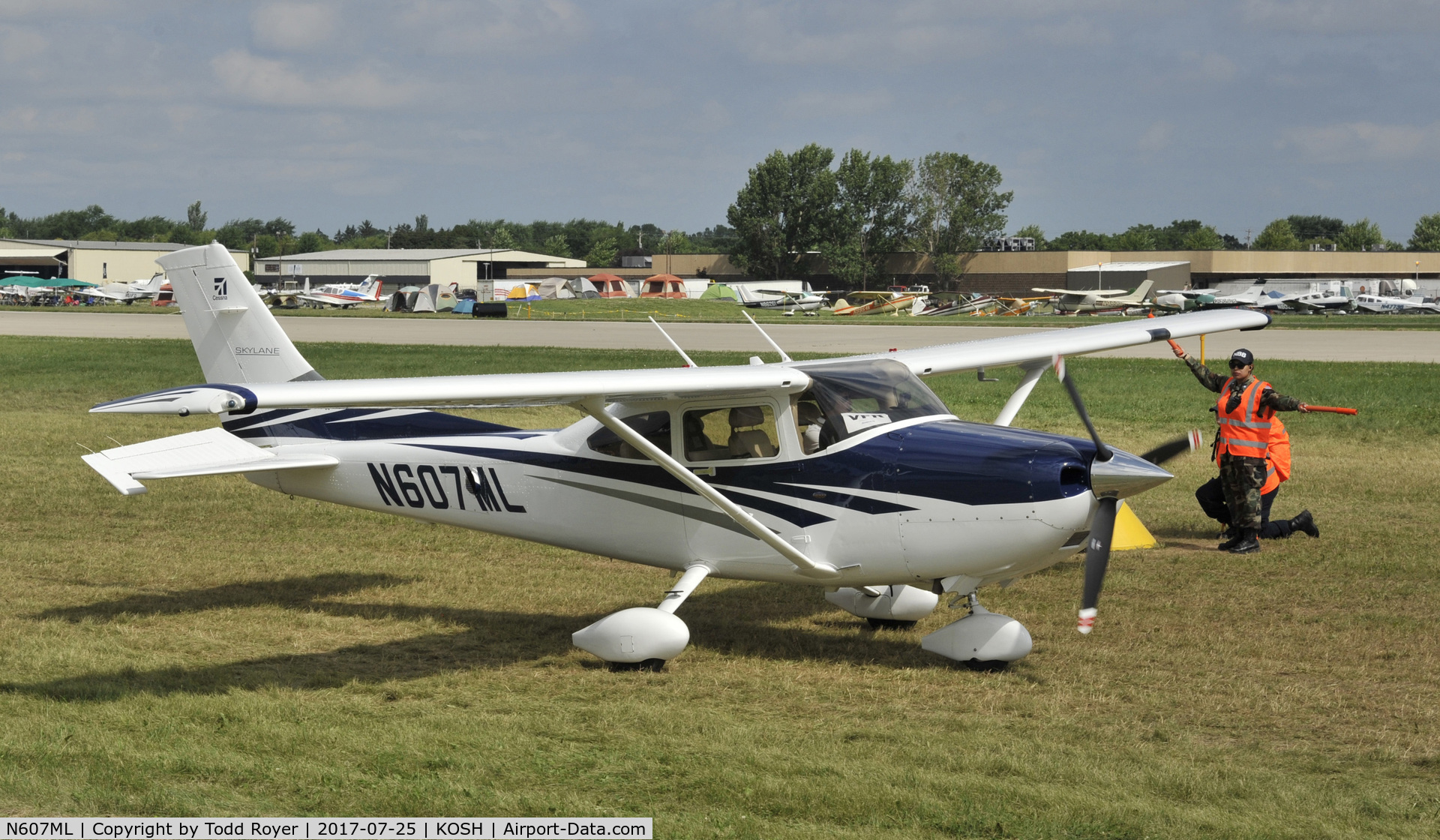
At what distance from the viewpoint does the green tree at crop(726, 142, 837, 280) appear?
114688 mm

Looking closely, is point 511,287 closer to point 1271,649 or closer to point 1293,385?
point 1293,385

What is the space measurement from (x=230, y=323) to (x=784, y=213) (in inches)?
4229

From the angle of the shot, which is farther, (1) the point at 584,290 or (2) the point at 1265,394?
(1) the point at 584,290

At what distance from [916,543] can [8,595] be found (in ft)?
24.2

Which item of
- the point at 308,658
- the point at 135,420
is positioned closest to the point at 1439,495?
the point at 308,658

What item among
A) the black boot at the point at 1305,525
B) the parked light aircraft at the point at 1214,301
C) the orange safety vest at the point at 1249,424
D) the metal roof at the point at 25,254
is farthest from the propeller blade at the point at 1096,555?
the metal roof at the point at 25,254

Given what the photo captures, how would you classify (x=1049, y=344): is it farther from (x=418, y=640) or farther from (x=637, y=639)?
(x=418, y=640)

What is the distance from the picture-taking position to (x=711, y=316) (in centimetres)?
5950

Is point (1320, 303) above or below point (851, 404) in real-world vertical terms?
above

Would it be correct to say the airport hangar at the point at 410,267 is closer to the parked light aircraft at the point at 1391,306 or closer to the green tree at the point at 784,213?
the green tree at the point at 784,213

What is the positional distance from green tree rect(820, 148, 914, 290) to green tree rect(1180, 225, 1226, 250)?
57.8 meters

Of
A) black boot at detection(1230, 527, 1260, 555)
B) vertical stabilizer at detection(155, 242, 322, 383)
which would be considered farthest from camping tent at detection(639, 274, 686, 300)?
vertical stabilizer at detection(155, 242, 322, 383)

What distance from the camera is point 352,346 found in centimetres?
3750

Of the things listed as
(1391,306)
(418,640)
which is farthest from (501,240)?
(418,640)
